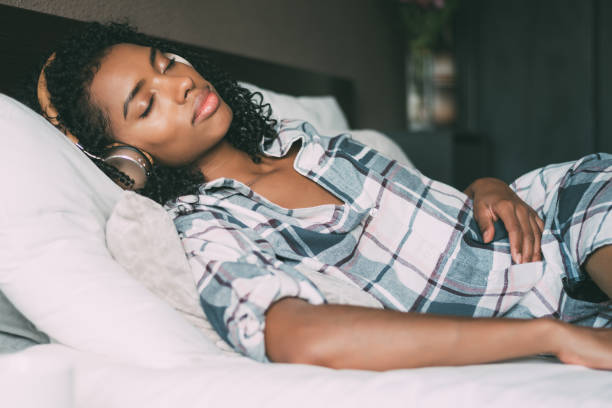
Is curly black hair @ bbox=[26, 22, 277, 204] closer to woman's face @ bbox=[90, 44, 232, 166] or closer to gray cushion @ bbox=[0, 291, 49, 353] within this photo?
woman's face @ bbox=[90, 44, 232, 166]

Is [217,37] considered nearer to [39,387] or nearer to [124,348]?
[124,348]

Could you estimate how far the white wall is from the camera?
144 cm

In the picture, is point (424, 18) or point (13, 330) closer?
point (13, 330)

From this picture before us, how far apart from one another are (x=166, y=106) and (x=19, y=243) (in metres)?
0.38

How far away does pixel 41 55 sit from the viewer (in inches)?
43.6

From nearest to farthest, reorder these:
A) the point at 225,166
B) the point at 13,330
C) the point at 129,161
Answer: the point at 13,330, the point at 129,161, the point at 225,166

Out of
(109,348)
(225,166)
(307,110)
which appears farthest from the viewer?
(307,110)

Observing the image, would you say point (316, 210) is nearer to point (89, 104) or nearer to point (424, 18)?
point (89, 104)

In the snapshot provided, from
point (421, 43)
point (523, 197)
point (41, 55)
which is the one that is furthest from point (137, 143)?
point (421, 43)

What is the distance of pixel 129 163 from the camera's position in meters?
0.96

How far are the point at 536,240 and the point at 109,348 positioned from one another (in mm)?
750

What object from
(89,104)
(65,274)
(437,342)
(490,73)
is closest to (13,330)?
(65,274)

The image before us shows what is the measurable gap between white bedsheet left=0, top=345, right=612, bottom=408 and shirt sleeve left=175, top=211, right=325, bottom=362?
0.22 feet

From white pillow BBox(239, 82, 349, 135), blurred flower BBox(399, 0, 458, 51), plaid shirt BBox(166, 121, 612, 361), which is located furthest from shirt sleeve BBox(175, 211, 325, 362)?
blurred flower BBox(399, 0, 458, 51)
